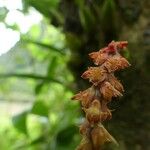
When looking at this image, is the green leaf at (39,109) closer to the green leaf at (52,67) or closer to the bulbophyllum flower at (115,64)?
the green leaf at (52,67)

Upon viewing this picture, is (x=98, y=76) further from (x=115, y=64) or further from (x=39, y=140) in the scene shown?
(x=39, y=140)

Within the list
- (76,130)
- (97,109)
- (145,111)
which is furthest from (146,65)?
(97,109)

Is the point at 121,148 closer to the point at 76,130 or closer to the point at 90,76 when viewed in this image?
the point at 76,130

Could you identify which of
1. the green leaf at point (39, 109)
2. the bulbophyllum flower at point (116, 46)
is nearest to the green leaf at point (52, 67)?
the green leaf at point (39, 109)

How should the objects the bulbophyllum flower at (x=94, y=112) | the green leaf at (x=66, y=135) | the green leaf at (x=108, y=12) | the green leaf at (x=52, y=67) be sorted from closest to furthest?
the bulbophyllum flower at (x=94, y=112) → the green leaf at (x=108, y=12) → the green leaf at (x=66, y=135) → the green leaf at (x=52, y=67)

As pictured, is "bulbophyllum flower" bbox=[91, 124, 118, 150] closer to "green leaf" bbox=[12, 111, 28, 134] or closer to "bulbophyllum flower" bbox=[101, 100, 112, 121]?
"bulbophyllum flower" bbox=[101, 100, 112, 121]

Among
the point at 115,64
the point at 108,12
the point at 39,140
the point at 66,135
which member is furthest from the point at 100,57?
the point at 39,140

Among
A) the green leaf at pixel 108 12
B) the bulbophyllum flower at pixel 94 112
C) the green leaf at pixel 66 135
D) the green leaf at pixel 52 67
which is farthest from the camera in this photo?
the green leaf at pixel 52 67

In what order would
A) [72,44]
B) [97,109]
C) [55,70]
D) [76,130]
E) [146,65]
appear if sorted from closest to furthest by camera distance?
[97,109]
[146,65]
[72,44]
[76,130]
[55,70]
